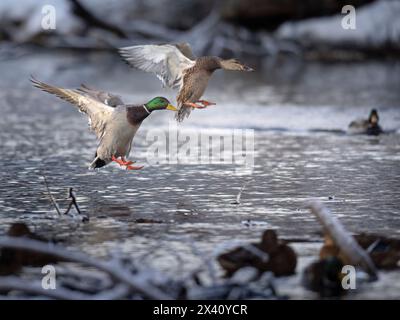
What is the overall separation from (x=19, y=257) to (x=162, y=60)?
3988 millimetres

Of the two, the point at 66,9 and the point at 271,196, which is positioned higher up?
the point at 66,9

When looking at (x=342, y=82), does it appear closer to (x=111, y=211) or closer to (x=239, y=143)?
(x=239, y=143)

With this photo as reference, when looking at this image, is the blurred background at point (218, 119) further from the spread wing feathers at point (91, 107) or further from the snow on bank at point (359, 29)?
the spread wing feathers at point (91, 107)

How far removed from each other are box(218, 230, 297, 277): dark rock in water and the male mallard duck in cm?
682

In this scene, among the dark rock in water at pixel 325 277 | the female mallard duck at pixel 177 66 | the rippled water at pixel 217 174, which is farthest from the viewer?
the female mallard duck at pixel 177 66

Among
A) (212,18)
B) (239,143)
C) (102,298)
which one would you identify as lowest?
(102,298)

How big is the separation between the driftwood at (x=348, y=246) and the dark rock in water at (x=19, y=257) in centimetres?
192

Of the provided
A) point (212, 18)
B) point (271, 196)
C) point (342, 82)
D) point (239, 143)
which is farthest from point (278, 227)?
point (212, 18)

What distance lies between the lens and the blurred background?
879cm

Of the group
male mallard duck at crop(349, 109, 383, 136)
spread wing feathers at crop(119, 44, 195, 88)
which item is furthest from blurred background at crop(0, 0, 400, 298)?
spread wing feathers at crop(119, 44, 195, 88)

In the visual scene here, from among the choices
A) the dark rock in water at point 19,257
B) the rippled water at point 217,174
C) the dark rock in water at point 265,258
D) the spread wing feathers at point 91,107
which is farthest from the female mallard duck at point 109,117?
the dark rock in water at point 265,258

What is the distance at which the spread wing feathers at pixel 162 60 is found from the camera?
34.9 feet

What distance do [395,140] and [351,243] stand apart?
6.62 meters

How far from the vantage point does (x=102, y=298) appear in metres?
6.00
